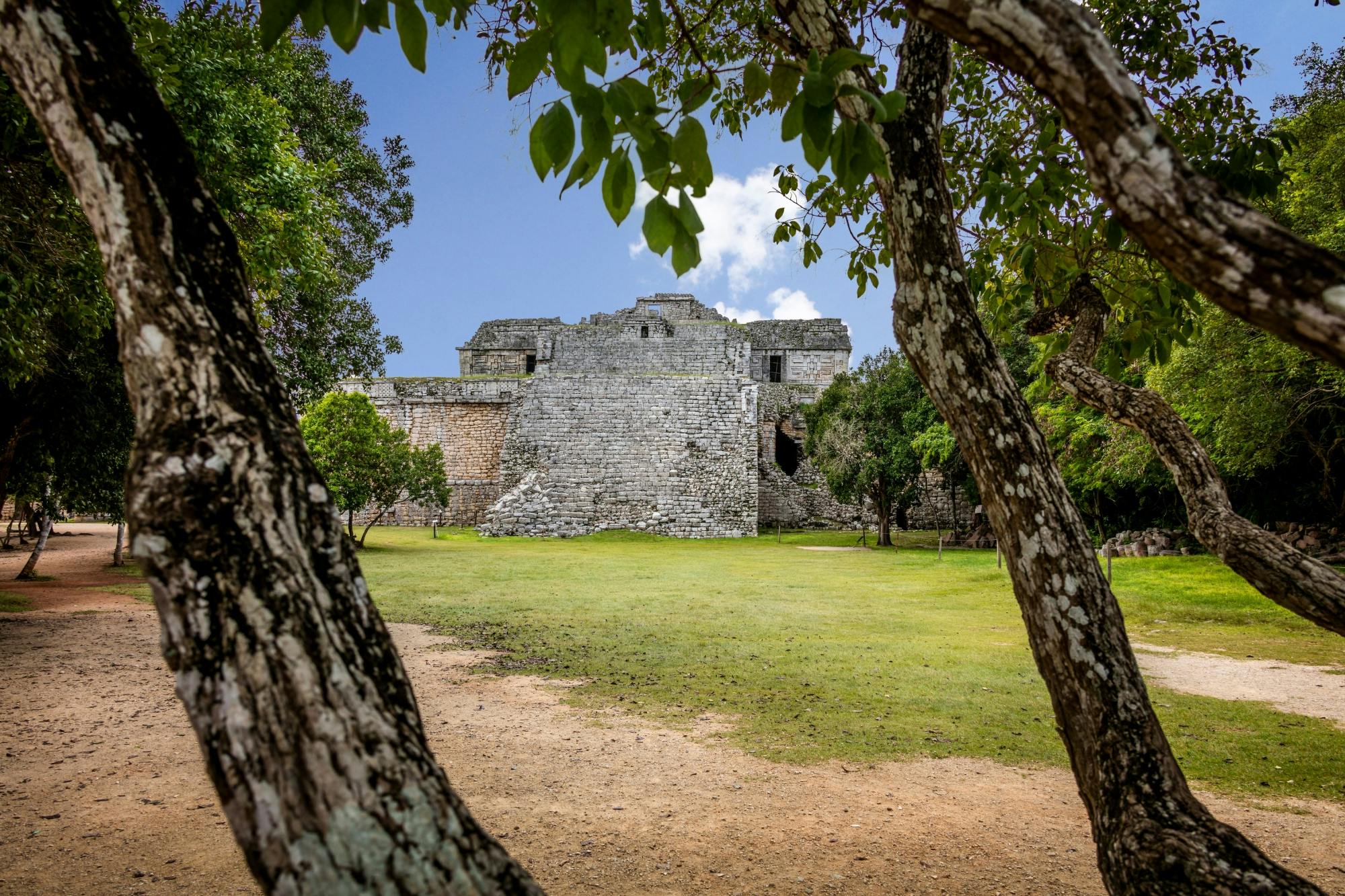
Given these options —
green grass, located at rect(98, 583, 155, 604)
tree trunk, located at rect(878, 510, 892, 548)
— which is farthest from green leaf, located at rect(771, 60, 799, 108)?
tree trunk, located at rect(878, 510, 892, 548)

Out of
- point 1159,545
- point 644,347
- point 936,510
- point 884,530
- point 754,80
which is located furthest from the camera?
point 644,347

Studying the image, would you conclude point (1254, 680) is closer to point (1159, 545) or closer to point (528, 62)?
point (528, 62)

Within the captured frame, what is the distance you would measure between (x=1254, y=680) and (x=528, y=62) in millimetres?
7375

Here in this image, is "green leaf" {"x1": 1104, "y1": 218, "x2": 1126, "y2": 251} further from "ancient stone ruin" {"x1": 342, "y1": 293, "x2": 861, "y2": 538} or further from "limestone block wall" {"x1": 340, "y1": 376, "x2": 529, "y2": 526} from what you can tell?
"limestone block wall" {"x1": 340, "y1": 376, "x2": 529, "y2": 526}

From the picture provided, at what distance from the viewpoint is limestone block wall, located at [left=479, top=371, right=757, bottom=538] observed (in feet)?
77.6

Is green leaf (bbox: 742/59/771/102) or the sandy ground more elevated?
green leaf (bbox: 742/59/771/102)

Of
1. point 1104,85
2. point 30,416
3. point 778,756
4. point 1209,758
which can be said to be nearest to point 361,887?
point 1104,85

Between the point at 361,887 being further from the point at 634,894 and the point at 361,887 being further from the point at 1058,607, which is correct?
the point at 634,894

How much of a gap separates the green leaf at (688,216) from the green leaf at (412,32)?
1.72 feet

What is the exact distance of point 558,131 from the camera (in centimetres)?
141

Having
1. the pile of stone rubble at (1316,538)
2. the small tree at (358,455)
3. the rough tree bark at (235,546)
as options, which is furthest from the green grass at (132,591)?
the pile of stone rubble at (1316,538)

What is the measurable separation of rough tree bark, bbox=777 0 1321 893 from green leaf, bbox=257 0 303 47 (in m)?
1.36

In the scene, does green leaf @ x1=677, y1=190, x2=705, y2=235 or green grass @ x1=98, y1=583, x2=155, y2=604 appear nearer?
green leaf @ x1=677, y1=190, x2=705, y2=235

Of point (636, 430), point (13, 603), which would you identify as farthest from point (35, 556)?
point (636, 430)
